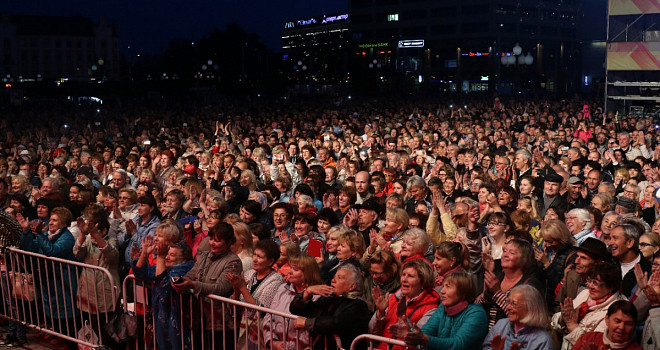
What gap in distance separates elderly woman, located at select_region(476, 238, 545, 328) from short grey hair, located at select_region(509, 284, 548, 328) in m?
Result: 0.70

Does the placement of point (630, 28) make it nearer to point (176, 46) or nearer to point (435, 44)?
point (176, 46)

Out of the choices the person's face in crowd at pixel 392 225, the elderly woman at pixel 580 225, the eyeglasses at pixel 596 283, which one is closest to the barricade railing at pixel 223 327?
the eyeglasses at pixel 596 283

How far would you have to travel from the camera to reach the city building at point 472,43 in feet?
300

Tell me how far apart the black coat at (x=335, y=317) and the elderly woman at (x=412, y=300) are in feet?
0.35

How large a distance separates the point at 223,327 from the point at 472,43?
307ft

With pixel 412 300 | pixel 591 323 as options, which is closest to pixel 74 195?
pixel 412 300

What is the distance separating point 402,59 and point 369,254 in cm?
8736

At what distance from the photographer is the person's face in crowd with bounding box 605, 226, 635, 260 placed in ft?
21.7

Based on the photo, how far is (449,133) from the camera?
1970 cm

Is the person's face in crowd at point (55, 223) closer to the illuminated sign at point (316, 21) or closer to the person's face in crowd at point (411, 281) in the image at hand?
the person's face in crowd at point (411, 281)

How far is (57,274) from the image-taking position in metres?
7.58

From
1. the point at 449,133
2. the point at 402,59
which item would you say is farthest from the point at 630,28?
the point at 402,59

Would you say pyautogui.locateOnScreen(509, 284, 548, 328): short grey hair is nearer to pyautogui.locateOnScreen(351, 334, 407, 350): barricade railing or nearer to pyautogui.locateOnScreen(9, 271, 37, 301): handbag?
pyautogui.locateOnScreen(351, 334, 407, 350): barricade railing

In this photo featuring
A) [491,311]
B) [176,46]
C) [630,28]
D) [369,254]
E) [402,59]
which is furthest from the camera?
[402,59]
